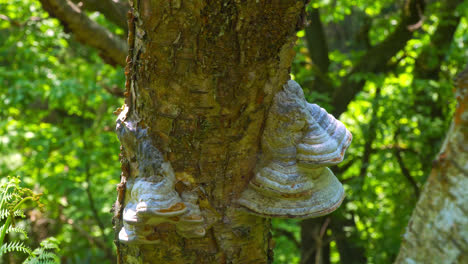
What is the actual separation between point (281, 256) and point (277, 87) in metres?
4.78

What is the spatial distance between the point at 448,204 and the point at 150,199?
0.90m

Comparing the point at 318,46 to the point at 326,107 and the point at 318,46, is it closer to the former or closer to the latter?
the point at 318,46

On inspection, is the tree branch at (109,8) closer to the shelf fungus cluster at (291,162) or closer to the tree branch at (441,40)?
the shelf fungus cluster at (291,162)

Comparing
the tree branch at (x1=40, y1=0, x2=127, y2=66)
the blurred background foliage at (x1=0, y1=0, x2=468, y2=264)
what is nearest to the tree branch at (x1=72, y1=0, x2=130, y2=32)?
the tree branch at (x1=40, y1=0, x2=127, y2=66)

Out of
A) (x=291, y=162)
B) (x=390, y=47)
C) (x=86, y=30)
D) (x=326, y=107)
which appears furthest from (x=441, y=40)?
(x=291, y=162)

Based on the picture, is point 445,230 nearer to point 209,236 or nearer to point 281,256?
point 209,236

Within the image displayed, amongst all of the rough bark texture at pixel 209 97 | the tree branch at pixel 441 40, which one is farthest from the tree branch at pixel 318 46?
the rough bark texture at pixel 209 97

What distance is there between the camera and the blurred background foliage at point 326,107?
4602 mm

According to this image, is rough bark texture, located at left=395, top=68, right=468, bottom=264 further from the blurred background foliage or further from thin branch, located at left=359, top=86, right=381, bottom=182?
thin branch, located at left=359, top=86, right=381, bottom=182

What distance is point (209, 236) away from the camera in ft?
4.96

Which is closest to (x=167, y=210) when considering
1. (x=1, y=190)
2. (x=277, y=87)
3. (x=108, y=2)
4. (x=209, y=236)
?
(x=209, y=236)

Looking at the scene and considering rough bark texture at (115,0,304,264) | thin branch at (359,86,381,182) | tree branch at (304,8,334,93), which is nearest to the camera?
rough bark texture at (115,0,304,264)

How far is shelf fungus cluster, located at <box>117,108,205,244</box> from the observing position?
1307 millimetres

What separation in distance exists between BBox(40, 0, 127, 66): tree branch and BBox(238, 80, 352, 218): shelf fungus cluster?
2761 millimetres
